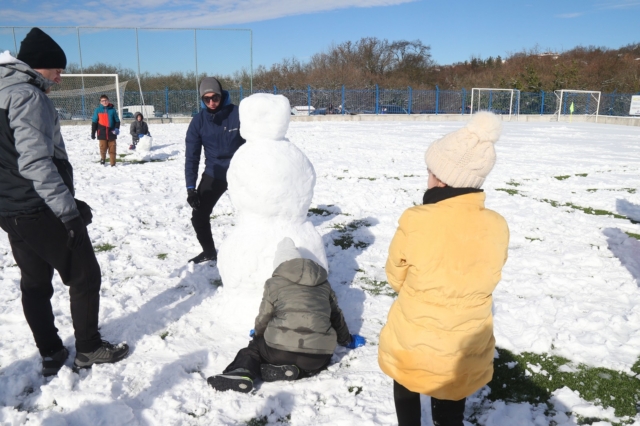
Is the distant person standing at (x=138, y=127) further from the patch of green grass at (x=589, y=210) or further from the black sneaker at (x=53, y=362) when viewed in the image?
the black sneaker at (x=53, y=362)

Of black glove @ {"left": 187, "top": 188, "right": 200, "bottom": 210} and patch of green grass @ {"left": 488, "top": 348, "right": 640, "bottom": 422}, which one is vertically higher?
black glove @ {"left": 187, "top": 188, "right": 200, "bottom": 210}

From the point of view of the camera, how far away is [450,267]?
6.16 ft

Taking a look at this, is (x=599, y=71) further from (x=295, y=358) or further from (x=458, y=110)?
(x=295, y=358)

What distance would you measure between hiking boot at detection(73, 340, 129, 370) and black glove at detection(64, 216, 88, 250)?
782mm

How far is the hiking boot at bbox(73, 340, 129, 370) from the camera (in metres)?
2.96

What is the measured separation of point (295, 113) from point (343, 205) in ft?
74.9

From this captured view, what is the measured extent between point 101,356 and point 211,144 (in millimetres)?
2262

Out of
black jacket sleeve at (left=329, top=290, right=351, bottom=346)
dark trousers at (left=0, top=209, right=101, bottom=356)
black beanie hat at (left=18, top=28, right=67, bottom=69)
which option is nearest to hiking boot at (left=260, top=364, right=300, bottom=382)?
black jacket sleeve at (left=329, top=290, right=351, bottom=346)

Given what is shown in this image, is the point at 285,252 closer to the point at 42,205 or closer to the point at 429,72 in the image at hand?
the point at 42,205

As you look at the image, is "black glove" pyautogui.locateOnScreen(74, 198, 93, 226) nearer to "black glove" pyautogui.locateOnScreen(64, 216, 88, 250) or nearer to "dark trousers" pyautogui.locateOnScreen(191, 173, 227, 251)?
"black glove" pyautogui.locateOnScreen(64, 216, 88, 250)

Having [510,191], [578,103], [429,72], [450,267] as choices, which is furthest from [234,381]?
[429,72]

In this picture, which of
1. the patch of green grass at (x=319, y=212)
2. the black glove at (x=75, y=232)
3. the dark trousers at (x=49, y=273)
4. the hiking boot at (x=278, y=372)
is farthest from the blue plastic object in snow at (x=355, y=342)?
the patch of green grass at (x=319, y=212)

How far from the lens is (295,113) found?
95.6ft

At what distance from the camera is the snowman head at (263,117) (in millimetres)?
3389
